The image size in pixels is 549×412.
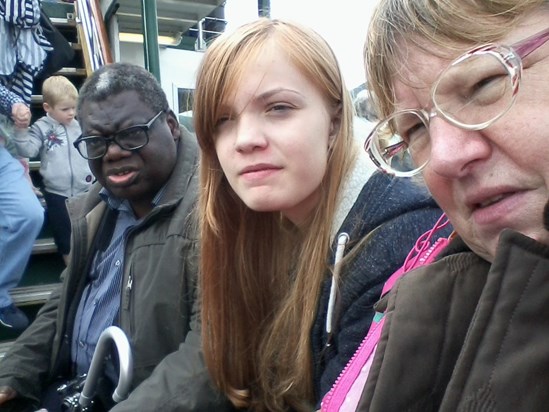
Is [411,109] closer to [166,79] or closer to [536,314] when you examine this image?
[536,314]

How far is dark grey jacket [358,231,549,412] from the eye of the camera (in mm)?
643

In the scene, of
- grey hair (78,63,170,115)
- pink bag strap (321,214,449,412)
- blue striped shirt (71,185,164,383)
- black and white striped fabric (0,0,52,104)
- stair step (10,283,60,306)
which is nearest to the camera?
pink bag strap (321,214,449,412)

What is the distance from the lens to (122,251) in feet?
6.64

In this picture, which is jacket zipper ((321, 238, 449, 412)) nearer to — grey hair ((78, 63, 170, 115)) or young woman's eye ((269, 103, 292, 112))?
young woman's eye ((269, 103, 292, 112))

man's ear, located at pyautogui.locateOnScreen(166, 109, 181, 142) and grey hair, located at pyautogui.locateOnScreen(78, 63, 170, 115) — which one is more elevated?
grey hair, located at pyautogui.locateOnScreen(78, 63, 170, 115)

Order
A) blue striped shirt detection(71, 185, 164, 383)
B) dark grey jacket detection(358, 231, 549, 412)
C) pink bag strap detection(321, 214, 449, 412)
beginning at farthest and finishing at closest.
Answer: blue striped shirt detection(71, 185, 164, 383) → pink bag strap detection(321, 214, 449, 412) → dark grey jacket detection(358, 231, 549, 412)

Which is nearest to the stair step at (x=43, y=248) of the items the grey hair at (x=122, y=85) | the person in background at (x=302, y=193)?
the grey hair at (x=122, y=85)

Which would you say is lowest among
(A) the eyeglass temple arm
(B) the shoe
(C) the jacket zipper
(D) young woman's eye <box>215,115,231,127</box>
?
(B) the shoe

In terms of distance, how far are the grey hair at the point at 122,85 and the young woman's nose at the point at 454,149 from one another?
60.8 inches

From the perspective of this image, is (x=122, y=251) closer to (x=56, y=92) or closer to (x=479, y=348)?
(x=479, y=348)

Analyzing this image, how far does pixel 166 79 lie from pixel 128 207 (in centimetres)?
512

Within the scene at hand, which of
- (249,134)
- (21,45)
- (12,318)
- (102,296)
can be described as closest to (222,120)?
(249,134)

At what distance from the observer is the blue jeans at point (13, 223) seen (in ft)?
10.3

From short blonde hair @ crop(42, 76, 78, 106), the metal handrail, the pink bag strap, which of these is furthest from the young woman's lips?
short blonde hair @ crop(42, 76, 78, 106)
